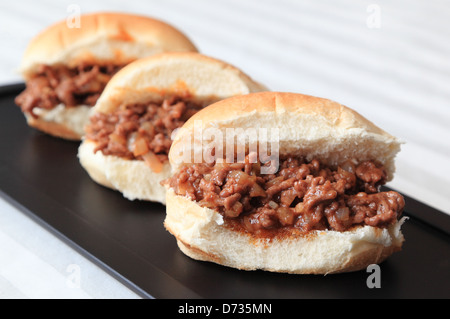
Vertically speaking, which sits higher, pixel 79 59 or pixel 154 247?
pixel 79 59

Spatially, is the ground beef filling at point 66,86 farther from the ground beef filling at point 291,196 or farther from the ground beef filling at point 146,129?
the ground beef filling at point 291,196

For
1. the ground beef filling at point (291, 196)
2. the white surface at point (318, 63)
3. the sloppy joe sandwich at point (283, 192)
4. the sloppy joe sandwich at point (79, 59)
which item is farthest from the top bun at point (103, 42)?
the ground beef filling at point (291, 196)

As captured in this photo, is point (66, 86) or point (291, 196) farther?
point (66, 86)

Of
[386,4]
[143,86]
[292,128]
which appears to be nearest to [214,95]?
[143,86]

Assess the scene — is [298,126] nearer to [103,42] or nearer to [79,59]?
[103,42]

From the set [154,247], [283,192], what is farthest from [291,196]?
[154,247]

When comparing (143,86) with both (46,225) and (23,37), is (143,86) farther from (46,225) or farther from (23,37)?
(23,37)
